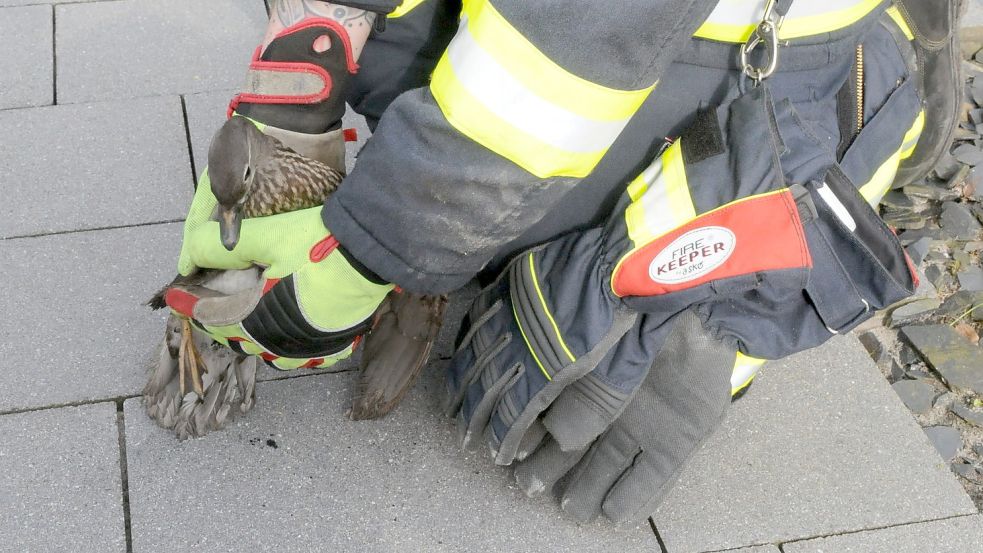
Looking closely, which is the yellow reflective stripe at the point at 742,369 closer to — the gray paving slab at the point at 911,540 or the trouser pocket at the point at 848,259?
the trouser pocket at the point at 848,259

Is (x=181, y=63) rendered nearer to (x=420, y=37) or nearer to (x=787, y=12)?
(x=420, y=37)

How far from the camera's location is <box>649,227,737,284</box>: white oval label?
1.73 metres

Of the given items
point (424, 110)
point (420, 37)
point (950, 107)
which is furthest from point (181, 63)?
point (950, 107)

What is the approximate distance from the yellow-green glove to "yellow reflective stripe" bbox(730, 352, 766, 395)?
767 millimetres

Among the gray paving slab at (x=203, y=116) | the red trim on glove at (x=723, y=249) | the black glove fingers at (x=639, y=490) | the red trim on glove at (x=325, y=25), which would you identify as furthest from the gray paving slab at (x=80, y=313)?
the red trim on glove at (x=723, y=249)

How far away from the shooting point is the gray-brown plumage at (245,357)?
1899 millimetres

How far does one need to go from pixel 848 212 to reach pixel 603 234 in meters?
0.49

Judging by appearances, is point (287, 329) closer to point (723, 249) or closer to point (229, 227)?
point (229, 227)

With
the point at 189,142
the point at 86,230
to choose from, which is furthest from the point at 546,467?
the point at 189,142

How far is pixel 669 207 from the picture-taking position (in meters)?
1.79

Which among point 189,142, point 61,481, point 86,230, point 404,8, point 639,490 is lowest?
point 61,481

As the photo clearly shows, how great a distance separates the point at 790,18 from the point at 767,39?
121mm

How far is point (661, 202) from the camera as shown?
5.92 feet

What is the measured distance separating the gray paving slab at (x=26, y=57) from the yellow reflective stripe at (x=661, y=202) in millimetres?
2213
